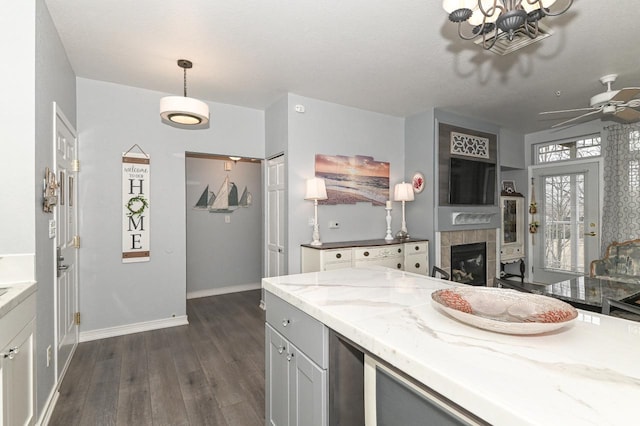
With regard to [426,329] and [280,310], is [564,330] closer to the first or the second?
[426,329]

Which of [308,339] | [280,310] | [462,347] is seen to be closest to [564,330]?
[462,347]

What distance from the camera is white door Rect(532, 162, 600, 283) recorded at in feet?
16.7

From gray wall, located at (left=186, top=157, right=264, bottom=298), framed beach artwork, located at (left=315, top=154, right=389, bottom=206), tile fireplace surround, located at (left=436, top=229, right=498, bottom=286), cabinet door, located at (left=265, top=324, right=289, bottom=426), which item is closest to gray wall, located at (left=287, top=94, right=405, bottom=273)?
framed beach artwork, located at (left=315, top=154, right=389, bottom=206)

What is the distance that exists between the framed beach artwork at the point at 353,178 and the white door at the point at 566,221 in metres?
3.34

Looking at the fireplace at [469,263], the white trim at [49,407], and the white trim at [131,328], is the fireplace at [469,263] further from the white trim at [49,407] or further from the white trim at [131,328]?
the white trim at [49,407]

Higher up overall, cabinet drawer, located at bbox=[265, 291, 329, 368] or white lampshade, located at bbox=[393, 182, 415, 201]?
white lampshade, located at bbox=[393, 182, 415, 201]

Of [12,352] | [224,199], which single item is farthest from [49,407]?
[224,199]

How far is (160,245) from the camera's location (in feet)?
12.0

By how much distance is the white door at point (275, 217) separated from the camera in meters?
3.97

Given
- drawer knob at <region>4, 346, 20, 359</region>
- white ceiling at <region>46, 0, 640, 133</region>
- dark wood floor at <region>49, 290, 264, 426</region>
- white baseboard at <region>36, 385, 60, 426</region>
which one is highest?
white ceiling at <region>46, 0, 640, 133</region>

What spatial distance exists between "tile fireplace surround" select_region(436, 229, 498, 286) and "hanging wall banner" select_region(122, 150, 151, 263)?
12.2ft

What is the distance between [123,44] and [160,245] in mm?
2062

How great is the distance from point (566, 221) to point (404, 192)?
334 centimetres

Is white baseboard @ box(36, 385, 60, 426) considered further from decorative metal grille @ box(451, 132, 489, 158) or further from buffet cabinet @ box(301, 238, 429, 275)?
decorative metal grille @ box(451, 132, 489, 158)
